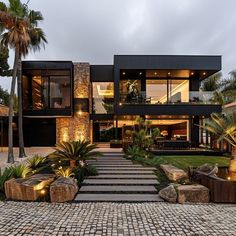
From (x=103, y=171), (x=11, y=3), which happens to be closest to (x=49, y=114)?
(x=11, y=3)

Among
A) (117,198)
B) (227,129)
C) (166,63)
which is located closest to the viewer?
(117,198)

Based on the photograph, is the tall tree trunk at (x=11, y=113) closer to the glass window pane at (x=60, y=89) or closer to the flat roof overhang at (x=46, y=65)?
the flat roof overhang at (x=46, y=65)

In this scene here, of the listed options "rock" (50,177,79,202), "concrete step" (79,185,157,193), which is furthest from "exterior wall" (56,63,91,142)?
"rock" (50,177,79,202)

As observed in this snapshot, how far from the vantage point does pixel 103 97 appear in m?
22.7

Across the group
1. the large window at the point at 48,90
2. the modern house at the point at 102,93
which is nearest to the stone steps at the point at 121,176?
the modern house at the point at 102,93

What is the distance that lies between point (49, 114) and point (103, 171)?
480 inches

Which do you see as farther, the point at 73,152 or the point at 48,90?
the point at 48,90

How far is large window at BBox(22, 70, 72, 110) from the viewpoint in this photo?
21.8 m

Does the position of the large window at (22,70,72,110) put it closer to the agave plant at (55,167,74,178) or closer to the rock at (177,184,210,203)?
the agave plant at (55,167,74,178)

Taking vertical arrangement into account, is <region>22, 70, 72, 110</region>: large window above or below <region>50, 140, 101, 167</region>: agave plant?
above

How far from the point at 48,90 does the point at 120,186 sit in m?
15.8

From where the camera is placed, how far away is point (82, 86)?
22.0 metres

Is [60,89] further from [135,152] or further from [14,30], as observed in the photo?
[135,152]

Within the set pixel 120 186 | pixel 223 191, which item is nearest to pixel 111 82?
pixel 120 186
